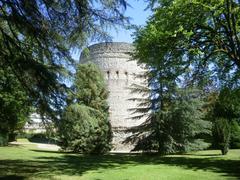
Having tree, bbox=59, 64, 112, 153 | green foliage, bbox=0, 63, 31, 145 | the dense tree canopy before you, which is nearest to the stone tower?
tree, bbox=59, 64, 112, 153

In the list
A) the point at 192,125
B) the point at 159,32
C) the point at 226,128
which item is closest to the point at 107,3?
the point at 159,32

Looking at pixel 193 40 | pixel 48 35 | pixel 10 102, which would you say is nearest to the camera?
pixel 48 35

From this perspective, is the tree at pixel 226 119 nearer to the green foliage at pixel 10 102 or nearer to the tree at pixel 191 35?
the tree at pixel 191 35

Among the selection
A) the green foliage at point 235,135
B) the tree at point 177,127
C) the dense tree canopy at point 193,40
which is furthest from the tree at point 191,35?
the green foliage at point 235,135

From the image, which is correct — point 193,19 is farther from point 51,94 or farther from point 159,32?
point 51,94

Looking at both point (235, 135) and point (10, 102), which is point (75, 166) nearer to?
point (10, 102)

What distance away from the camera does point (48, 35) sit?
7.68 m

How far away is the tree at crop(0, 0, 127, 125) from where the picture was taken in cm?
735

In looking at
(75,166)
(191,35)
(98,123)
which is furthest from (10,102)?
(98,123)

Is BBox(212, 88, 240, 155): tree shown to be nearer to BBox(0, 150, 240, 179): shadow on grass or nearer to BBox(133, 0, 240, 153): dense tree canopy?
BBox(133, 0, 240, 153): dense tree canopy

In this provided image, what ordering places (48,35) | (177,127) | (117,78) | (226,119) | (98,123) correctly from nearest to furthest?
1. (48,35)
2. (226,119)
3. (177,127)
4. (98,123)
5. (117,78)

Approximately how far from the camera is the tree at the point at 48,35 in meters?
7.35

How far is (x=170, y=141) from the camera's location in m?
21.5

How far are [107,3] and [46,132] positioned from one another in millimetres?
3336
